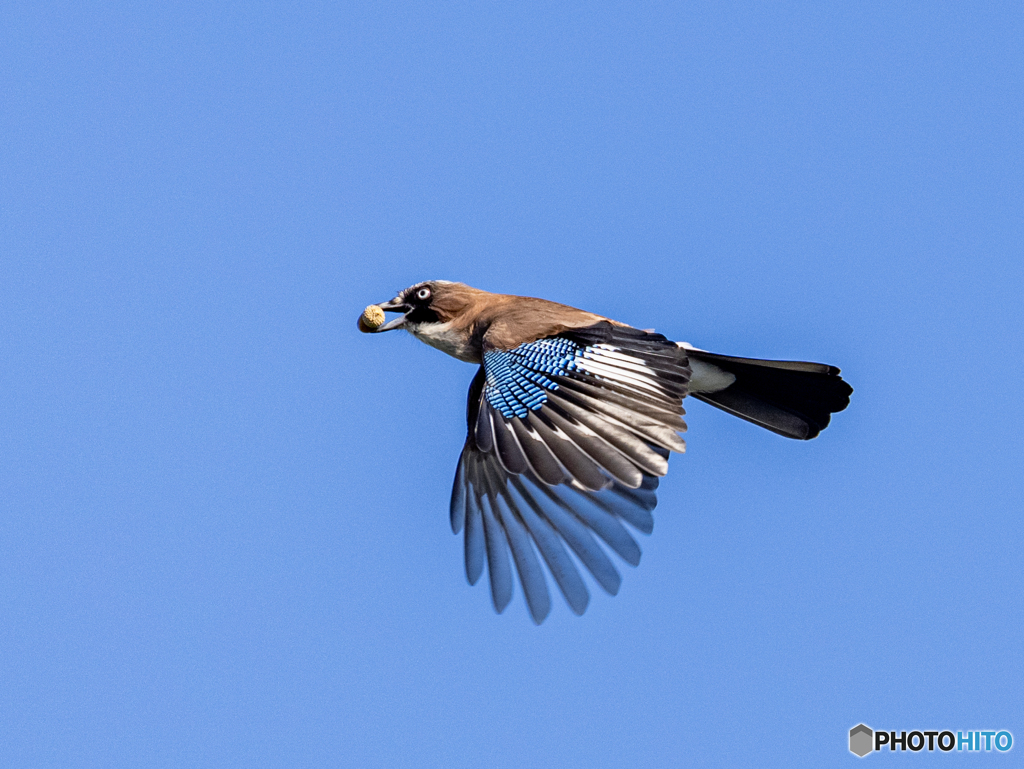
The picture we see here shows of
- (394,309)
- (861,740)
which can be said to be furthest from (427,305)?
(861,740)

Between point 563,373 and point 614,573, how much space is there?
142 cm

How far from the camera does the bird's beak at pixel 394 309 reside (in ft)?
34.6

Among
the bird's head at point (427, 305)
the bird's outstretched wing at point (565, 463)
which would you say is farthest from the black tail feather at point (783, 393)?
the bird's head at point (427, 305)

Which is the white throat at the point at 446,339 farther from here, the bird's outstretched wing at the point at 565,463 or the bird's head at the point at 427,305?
the bird's outstretched wing at the point at 565,463

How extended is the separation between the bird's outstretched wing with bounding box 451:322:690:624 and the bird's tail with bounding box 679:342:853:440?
38.4 inches

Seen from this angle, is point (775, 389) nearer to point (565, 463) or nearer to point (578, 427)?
point (578, 427)

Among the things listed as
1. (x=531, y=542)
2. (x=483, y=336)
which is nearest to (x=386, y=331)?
(x=483, y=336)

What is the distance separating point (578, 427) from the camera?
7656 mm

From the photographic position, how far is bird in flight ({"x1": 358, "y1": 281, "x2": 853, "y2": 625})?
292 inches

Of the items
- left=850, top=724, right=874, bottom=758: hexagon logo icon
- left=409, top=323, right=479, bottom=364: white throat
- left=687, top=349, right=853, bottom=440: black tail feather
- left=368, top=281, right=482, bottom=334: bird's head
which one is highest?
left=368, top=281, right=482, bottom=334: bird's head

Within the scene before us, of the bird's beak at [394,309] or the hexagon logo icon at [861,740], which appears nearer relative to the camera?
the hexagon logo icon at [861,740]

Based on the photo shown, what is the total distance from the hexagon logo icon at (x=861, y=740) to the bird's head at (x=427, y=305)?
14.2ft

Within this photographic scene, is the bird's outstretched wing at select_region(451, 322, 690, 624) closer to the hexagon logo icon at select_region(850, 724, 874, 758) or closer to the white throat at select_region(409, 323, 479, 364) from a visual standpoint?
the white throat at select_region(409, 323, 479, 364)

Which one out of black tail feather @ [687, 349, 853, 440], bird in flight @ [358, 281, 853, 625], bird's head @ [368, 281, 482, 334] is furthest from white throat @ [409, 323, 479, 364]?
black tail feather @ [687, 349, 853, 440]
